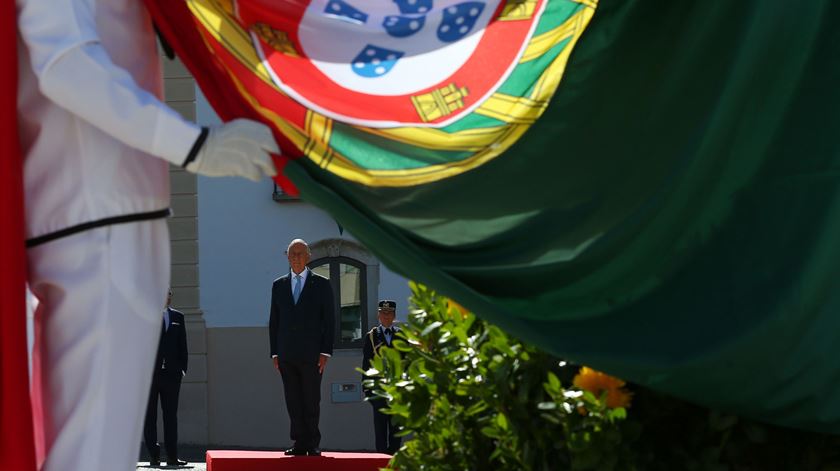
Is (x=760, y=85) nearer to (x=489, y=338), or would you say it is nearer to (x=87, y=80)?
(x=489, y=338)

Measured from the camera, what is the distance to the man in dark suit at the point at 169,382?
1545 cm

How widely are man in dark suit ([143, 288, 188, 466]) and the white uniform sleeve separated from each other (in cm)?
1189

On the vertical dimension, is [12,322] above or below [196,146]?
below

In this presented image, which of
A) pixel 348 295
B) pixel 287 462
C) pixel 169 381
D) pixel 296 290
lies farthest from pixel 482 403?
pixel 348 295

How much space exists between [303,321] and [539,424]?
886cm

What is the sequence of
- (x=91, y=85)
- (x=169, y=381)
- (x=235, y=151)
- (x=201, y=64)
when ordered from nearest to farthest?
1. (x=91, y=85)
2. (x=235, y=151)
3. (x=201, y=64)
4. (x=169, y=381)

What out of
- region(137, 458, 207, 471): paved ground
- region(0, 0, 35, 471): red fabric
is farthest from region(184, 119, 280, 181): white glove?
region(137, 458, 207, 471): paved ground

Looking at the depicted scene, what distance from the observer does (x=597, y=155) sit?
13.2 feet

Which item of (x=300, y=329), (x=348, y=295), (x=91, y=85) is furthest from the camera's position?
(x=348, y=295)

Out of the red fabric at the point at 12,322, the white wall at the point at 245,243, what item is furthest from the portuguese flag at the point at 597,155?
the white wall at the point at 245,243

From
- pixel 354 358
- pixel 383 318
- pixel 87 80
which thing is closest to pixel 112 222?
pixel 87 80

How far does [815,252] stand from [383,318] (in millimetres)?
11005

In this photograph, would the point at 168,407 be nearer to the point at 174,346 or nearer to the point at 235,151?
the point at 174,346

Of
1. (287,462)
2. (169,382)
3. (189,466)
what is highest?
(169,382)
